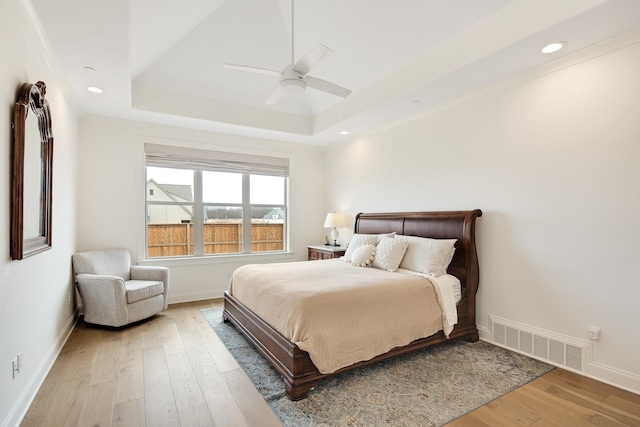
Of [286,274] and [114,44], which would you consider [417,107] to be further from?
[114,44]

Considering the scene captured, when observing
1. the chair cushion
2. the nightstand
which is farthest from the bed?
the chair cushion

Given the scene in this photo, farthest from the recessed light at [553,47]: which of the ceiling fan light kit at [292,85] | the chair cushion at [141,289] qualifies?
the chair cushion at [141,289]

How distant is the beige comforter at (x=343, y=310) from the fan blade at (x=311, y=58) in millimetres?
1773

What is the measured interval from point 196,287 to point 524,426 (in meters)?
4.29

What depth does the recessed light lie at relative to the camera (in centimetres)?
246

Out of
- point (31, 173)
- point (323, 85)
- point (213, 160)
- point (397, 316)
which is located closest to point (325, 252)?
point (213, 160)

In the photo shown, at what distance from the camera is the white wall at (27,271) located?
1793 mm

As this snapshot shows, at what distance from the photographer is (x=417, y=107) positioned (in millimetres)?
3822

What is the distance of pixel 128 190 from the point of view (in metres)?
4.39

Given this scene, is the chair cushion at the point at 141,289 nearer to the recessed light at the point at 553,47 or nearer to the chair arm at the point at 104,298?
the chair arm at the point at 104,298

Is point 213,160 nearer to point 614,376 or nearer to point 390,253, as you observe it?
point 390,253

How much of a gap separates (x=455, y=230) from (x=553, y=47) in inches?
71.2

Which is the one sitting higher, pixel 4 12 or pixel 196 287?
pixel 4 12

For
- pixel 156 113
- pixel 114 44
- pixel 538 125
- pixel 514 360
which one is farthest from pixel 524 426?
pixel 156 113
